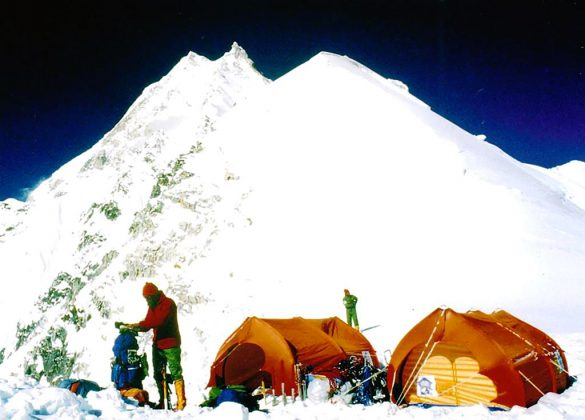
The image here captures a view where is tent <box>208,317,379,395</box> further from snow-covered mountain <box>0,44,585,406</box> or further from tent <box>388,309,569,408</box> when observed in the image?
snow-covered mountain <box>0,44,585,406</box>

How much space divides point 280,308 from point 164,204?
16464 mm

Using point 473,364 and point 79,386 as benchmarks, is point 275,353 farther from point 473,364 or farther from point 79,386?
point 473,364

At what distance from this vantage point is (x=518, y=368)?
7125 millimetres

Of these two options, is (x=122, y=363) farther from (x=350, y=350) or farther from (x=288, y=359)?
(x=350, y=350)

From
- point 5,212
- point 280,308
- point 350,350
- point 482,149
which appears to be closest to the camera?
point 350,350

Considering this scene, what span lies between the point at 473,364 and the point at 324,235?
15.2 metres

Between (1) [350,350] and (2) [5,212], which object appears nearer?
(1) [350,350]

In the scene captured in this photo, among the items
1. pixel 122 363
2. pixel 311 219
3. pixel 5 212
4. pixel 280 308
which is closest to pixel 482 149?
pixel 311 219

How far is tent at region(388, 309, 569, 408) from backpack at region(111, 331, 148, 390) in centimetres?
489

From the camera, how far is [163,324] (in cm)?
757

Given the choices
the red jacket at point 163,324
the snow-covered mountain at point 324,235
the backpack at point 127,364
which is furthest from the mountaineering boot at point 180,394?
the snow-covered mountain at point 324,235

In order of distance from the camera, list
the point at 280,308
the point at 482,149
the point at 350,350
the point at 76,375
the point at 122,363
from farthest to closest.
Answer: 1. the point at 482,149
2. the point at 76,375
3. the point at 280,308
4. the point at 350,350
5. the point at 122,363

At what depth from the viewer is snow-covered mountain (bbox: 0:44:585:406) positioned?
60.6 feet

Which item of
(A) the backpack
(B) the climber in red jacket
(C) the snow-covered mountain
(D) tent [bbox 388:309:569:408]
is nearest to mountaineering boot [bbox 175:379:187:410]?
(B) the climber in red jacket
